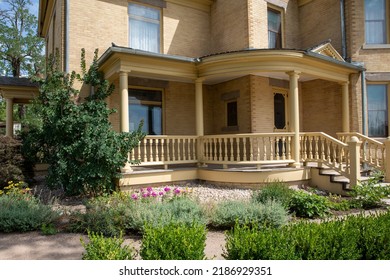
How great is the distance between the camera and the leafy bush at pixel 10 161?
29.8 feet

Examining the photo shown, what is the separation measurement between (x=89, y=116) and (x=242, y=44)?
6983 millimetres

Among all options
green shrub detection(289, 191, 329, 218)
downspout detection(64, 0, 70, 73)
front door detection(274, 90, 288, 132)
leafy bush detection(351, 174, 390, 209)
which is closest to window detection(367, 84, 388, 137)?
front door detection(274, 90, 288, 132)

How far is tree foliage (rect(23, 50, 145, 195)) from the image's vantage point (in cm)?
774

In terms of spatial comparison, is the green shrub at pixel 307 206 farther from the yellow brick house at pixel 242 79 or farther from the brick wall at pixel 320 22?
the brick wall at pixel 320 22

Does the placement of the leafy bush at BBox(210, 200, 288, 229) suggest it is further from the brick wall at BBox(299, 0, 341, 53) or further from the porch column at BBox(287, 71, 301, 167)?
the brick wall at BBox(299, 0, 341, 53)

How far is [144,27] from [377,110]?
10210 millimetres

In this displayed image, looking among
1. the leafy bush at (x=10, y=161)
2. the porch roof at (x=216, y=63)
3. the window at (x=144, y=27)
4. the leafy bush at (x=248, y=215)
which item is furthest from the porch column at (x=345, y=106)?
the leafy bush at (x=10, y=161)

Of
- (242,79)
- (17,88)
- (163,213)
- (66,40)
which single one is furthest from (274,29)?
(17,88)

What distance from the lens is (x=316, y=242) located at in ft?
11.2

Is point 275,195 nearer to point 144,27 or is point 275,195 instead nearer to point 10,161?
point 10,161

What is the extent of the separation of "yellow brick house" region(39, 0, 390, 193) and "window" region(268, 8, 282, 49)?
0.06 meters

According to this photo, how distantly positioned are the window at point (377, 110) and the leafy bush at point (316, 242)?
9.29m
